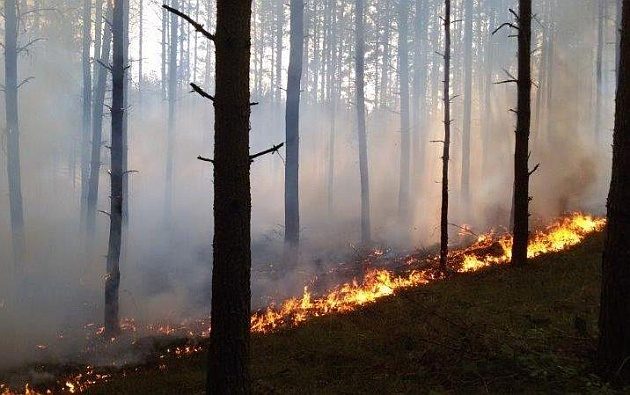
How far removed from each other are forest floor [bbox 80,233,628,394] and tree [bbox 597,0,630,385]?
0.36 meters

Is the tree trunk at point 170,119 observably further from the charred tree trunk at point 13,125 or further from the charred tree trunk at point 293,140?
the charred tree trunk at point 293,140

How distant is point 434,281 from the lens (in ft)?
40.3

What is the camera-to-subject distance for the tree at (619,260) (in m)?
5.13

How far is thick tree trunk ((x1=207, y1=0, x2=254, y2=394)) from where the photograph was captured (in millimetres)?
4641

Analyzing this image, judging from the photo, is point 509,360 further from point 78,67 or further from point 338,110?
point 338,110

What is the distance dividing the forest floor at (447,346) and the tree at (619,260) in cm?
36

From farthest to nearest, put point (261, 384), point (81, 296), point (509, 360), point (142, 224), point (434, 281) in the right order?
point (142, 224) < point (81, 296) < point (434, 281) < point (261, 384) < point (509, 360)

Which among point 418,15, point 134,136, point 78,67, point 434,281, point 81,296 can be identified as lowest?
point 81,296

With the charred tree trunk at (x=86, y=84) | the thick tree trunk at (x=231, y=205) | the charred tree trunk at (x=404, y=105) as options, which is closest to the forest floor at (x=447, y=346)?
the thick tree trunk at (x=231, y=205)

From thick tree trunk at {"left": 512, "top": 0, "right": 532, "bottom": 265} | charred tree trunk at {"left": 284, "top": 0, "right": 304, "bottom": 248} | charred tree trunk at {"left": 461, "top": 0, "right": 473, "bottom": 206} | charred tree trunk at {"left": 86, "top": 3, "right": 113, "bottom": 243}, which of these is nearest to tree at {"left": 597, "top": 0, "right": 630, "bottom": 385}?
thick tree trunk at {"left": 512, "top": 0, "right": 532, "bottom": 265}

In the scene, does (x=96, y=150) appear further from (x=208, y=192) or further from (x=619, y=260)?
(x=619, y=260)

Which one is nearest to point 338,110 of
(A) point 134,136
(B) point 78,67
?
(A) point 134,136

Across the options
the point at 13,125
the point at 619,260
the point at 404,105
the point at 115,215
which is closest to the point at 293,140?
the point at 115,215

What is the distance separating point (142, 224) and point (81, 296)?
11.3 metres
